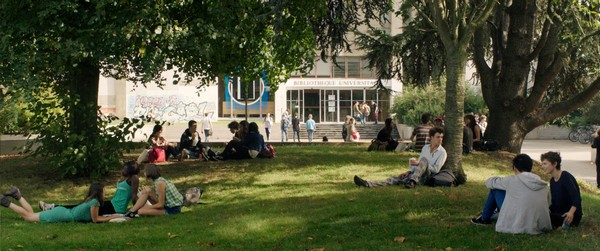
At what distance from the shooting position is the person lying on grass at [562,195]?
8.56 m

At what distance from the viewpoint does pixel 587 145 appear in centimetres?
4188

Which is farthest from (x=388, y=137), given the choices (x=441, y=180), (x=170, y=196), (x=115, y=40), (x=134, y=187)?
(x=134, y=187)

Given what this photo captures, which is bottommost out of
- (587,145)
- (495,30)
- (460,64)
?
(587,145)

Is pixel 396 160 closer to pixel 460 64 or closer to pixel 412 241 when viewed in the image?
pixel 460 64

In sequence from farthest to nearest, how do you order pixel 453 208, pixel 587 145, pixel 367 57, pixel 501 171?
pixel 587 145, pixel 367 57, pixel 501 171, pixel 453 208

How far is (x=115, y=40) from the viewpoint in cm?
1306

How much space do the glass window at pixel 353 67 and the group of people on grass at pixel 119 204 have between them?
49.4 m

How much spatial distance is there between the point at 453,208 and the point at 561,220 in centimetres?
173

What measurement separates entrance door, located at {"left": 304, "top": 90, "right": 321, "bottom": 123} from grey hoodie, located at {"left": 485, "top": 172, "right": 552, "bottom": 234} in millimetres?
50440

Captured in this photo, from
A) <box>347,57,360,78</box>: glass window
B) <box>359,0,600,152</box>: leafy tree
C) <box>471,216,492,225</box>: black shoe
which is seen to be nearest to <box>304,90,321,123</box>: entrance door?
<box>347,57,360,78</box>: glass window

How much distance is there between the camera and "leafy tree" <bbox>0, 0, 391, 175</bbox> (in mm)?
12930

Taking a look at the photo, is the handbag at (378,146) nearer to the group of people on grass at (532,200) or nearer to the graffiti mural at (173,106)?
the group of people on grass at (532,200)

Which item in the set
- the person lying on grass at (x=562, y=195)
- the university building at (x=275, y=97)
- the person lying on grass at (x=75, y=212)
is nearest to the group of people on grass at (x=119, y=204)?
the person lying on grass at (x=75, y=212)

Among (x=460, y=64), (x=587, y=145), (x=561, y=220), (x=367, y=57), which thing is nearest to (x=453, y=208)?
(x=561, y=220)
